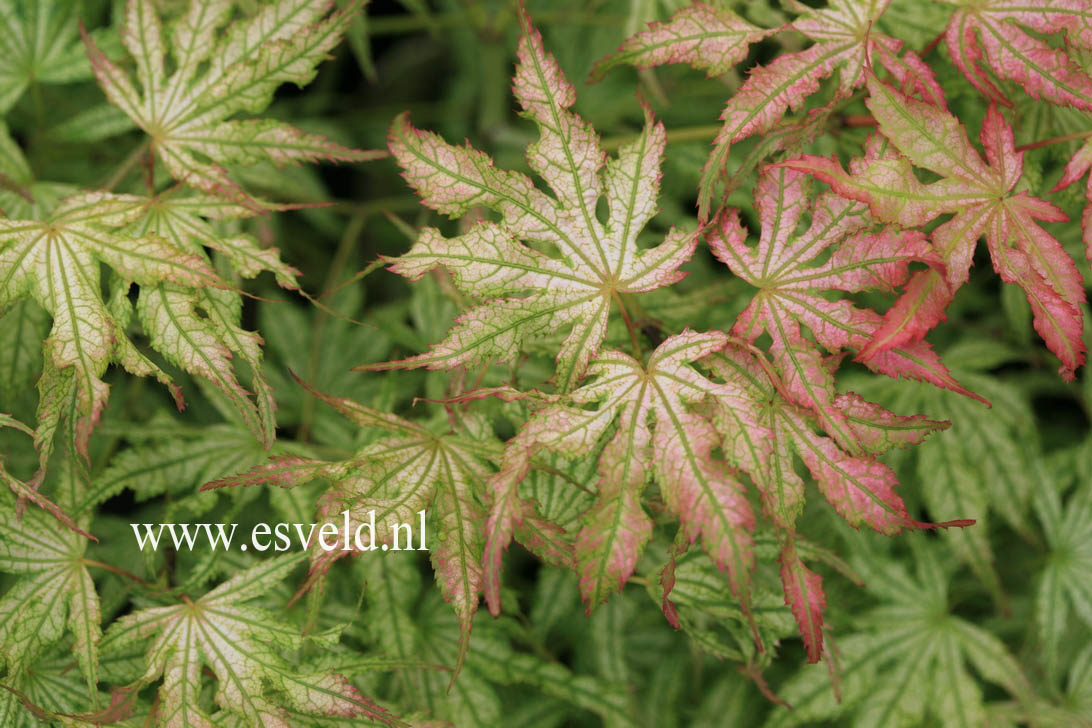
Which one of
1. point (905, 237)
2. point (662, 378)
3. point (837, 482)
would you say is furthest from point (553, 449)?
point (905, 237)

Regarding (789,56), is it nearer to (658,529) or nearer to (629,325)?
(629,325)

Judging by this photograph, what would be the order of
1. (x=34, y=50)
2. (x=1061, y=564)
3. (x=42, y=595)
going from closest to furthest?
1. (x=42, y=595)
2. (x=34, y=50)
3. (x=1061, y=564)

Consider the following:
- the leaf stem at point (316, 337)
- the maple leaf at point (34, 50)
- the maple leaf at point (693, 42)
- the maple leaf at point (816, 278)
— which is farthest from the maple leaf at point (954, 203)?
the maple leaf at point (34, 50)

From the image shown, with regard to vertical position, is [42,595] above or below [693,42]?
below

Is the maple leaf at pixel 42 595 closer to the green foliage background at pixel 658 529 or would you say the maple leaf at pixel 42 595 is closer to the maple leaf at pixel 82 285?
the green foliage background at pixel 658 529

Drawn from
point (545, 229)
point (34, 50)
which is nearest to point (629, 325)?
point (545, 229)

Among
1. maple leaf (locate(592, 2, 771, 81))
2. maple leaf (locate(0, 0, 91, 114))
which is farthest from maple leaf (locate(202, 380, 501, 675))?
maple leaf (locate(0, 0, 91, 114))

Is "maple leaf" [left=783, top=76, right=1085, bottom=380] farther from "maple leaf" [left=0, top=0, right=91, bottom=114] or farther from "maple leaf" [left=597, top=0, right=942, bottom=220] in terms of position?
"maple leaf" [left=0, top=0, right=91, bottom=114]
